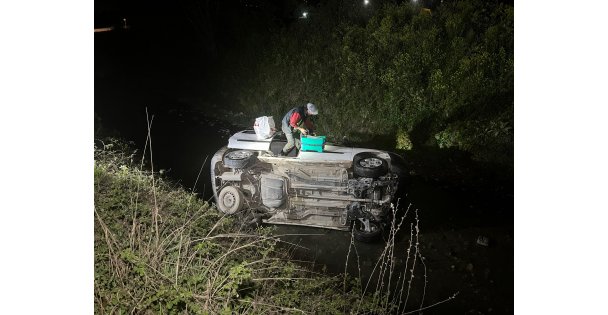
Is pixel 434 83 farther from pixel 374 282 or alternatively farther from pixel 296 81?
pixel 374 282

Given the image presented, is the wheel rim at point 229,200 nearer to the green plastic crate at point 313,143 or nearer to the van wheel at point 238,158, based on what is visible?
the van wheel at point 238,158

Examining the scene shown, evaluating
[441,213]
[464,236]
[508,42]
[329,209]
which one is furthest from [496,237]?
[508,42]

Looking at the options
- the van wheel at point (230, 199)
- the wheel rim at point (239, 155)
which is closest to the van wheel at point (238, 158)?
the wheel rim at point (239, 155)

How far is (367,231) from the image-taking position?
6.12 m

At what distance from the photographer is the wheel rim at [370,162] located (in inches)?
229

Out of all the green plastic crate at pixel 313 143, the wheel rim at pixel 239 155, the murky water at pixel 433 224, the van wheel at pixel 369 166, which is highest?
the green plastic crate at pixel 313 143

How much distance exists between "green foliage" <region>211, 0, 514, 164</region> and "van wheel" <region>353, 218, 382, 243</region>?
4.30m

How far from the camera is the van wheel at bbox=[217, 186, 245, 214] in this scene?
6566mm

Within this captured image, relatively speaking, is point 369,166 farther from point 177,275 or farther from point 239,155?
point 177,275

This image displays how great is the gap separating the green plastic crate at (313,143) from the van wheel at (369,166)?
1.74ft

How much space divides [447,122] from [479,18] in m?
3.07

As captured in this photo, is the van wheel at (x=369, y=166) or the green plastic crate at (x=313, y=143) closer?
the van wheel at (x=369, y=166)

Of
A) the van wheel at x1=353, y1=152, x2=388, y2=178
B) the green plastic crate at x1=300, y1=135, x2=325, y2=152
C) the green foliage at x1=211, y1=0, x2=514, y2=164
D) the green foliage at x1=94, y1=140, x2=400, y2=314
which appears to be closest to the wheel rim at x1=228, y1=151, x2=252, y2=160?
the green plastic crate at x1=300, y1=135, x2=325, y2=152

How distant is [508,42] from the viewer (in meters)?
10.6
